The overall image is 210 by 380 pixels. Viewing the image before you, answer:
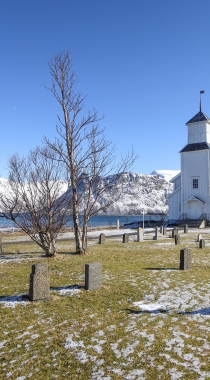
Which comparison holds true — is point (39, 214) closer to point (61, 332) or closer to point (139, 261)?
point (139, 261)

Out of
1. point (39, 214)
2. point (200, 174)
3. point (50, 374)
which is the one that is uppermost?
point (200, 174)

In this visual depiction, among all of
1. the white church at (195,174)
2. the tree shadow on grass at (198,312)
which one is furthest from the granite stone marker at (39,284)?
the white church at (195,174)

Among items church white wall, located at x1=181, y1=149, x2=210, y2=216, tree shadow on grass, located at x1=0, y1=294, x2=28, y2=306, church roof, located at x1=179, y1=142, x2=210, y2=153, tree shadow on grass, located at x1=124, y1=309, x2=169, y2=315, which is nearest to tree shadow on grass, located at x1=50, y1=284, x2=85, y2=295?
tree shadow on grass, located at x1=0, y1=294, x2=28, y2=306

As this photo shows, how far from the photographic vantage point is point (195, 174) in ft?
149

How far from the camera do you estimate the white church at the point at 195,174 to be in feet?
146

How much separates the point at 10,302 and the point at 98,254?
8.34 meters

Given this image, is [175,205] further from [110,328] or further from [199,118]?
[110,328]

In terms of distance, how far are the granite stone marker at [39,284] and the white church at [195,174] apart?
37.6 metres

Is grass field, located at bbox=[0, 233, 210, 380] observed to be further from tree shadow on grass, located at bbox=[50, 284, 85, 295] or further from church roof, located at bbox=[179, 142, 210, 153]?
church roof, located at bbox=[179, 142, 210, 153]

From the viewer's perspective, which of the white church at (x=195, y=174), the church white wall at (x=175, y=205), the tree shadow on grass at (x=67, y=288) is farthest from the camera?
the church white wall at (x=175, y=205)

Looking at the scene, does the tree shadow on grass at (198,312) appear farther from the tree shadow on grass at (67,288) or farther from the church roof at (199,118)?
the church roof at (199,118)

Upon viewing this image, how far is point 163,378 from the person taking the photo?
4.86m

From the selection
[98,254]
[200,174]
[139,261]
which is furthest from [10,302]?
[200,174]

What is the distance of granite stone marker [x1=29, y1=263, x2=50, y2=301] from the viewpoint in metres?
8.41
